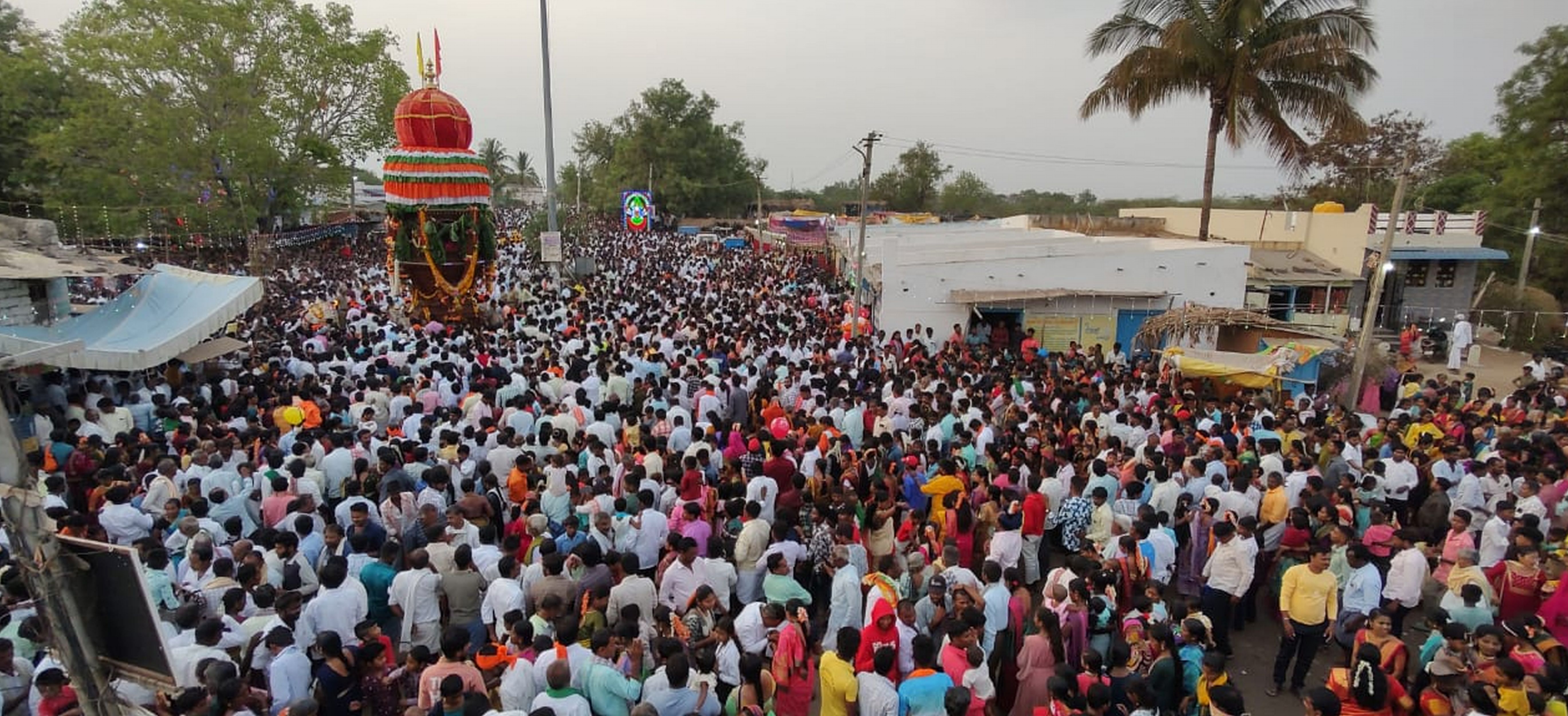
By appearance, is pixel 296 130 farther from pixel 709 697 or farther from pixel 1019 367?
pixel 709 697

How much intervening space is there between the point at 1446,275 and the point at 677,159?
4306cm

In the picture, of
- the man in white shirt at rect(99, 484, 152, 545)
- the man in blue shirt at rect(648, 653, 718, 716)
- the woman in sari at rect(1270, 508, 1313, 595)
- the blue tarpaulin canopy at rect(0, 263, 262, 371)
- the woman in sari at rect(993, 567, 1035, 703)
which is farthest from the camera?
the blue tarpaulin canopy at rect(0, 263, 262, 371)

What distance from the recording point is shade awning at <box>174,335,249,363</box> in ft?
34.8

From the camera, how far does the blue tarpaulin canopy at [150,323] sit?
902cm

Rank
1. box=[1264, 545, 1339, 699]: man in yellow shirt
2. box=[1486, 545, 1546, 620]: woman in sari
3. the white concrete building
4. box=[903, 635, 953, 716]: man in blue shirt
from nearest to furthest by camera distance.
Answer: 1. box=[903, 635, 953, 716]: man in blue shirt
2. box=[1264, 545, 1339, 699]: man in yellow shirt
3. box=[1486, 545, 1546, 620]: woman in sari
4. the white concrete building

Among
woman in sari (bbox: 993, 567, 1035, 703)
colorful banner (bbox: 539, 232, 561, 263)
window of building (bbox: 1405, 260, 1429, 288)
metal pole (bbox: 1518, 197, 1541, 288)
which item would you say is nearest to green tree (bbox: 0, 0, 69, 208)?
colorful banner (bbox: 539, 232, 561, 263)

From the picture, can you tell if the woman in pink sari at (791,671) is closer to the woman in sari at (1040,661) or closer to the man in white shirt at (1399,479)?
the woman in sari at (1040,661)

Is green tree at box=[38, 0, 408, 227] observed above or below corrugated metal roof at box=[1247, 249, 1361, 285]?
above

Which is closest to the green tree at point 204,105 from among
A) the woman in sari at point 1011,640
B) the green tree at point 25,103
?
the green tree at point 25,103

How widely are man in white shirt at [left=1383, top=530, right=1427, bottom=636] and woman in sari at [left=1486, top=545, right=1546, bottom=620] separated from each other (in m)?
0.44

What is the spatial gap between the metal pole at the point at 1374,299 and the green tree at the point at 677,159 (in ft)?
154

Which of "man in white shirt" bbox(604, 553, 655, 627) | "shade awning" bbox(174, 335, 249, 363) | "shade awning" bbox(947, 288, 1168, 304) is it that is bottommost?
"man in white shirt" bbox(604, 553, 655, 627)

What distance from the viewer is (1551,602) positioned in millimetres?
5250

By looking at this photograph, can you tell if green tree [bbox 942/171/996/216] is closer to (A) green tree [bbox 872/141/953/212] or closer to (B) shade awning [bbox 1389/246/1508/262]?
(A) green tree [bbox 872/141/953/212]
